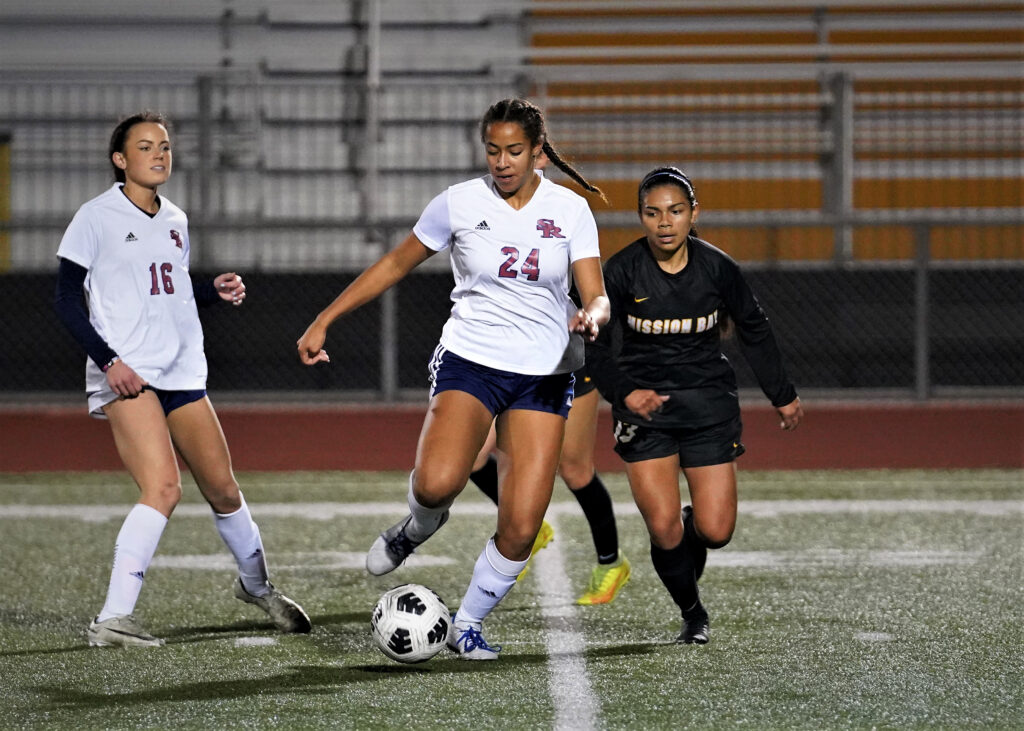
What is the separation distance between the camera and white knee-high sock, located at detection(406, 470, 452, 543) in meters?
4.93

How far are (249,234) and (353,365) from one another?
1229 millimetres

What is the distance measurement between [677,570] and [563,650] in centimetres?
46

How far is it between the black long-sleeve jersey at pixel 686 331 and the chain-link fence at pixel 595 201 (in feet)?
17.7

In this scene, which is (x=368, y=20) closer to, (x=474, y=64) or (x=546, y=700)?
(x=474, y=64)

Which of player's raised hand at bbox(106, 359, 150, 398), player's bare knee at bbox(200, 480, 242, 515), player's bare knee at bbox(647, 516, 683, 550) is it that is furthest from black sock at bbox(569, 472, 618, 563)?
player's raised hand at bbox(106, 359, 150, 398)

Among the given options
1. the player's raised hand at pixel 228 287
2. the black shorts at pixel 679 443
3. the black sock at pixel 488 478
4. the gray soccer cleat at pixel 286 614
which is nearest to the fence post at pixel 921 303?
the black sock at pixel 488 478

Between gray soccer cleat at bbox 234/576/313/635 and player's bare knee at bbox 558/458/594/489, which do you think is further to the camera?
player's bare knee at bbox 558/458/594/489

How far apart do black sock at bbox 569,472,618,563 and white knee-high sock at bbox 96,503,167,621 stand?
1.69m

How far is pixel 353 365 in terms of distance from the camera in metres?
10.4

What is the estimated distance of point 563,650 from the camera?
4.90 metres

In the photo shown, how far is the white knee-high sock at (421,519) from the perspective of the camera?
493cm

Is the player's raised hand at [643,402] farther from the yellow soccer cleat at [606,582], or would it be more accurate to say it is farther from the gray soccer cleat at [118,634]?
the gray soccer cleat at [118,634]

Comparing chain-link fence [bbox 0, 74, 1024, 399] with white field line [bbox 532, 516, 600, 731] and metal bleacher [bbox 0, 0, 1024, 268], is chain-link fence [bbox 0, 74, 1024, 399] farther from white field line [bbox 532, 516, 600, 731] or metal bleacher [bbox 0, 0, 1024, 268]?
white field line [bbox 532, 516, 600, 731]

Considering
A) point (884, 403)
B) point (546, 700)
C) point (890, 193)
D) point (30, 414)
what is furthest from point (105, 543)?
point (890, 193)
